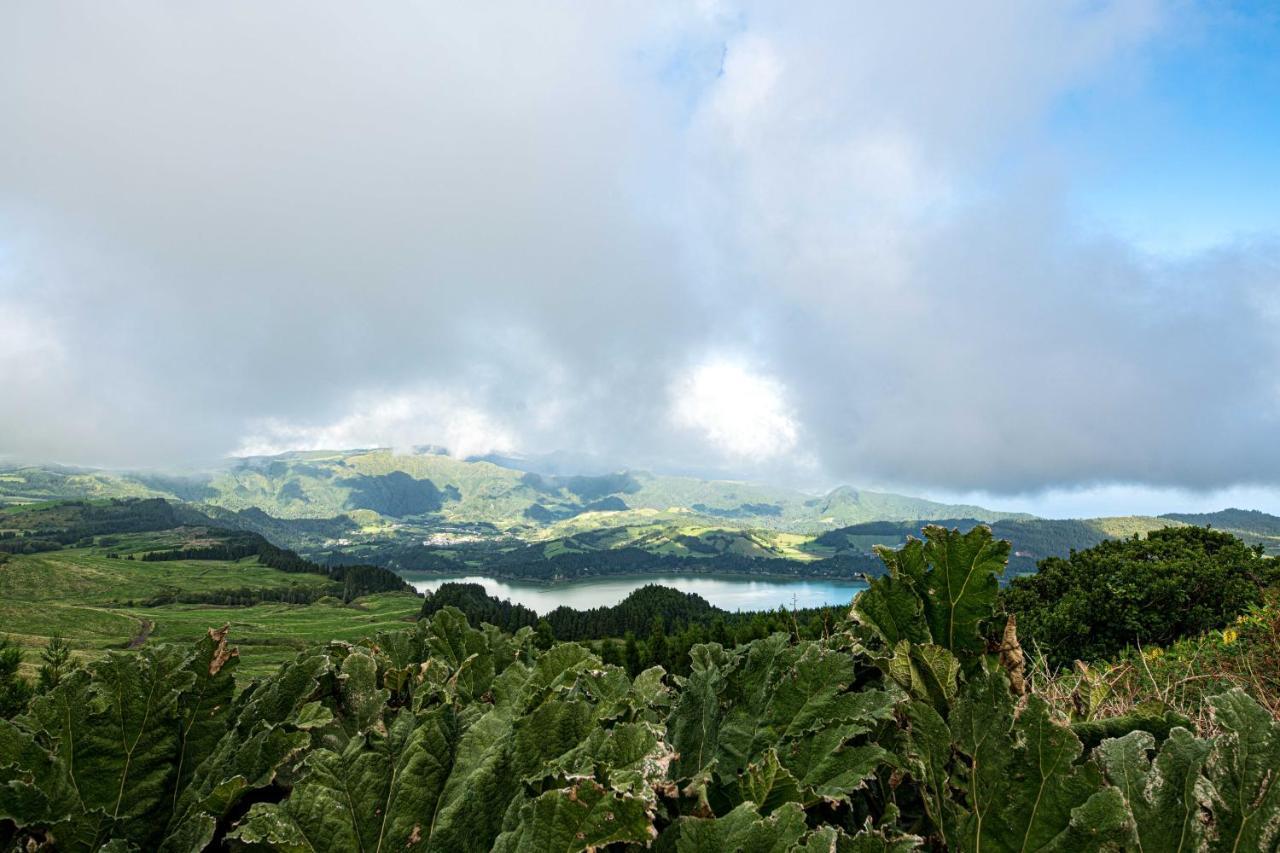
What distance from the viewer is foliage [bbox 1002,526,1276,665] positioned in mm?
26828

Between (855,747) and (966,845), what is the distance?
398 mm

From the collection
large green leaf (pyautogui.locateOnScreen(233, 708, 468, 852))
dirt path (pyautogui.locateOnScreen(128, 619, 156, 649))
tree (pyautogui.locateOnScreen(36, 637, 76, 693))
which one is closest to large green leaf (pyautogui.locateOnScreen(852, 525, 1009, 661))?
large green leaf (pyautogui.locateOnScreen(233, 708, 468, 852))

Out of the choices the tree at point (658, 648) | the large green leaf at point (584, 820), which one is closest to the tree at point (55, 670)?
the large green leaf at point (584, 820)

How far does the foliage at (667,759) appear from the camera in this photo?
163cm

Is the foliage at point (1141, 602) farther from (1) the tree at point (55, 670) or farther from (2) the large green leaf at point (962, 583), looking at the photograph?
(1) the tree at point (55, 670)

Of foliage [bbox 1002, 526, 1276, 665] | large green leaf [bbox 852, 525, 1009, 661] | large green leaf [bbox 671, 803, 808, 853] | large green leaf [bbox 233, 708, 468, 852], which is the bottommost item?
foliage [bbox 1002, 526, 1276, 665]

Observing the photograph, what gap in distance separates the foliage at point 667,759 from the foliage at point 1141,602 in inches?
1118

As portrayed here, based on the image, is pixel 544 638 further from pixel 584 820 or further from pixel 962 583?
pixel 584 820

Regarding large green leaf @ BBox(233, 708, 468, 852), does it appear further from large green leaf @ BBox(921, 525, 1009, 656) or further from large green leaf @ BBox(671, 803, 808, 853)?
large green leaf @ BBox(921, 525, 1009, 656)

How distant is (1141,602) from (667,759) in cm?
3627

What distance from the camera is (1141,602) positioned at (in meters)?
28.7

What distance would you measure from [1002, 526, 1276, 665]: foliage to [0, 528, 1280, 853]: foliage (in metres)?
28.4

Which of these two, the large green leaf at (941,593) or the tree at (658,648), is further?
the tree at (658,648)

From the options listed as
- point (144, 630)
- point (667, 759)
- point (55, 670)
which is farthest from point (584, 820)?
point (144, 630)
